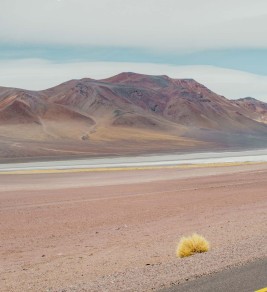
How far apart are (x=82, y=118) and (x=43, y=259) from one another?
6611 inches

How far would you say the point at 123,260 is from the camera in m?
12.3

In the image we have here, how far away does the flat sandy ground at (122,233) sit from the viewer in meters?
9.77

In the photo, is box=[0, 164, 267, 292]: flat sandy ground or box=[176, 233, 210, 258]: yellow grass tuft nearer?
box=[0, 164, 267, 292]: flat sandy ground

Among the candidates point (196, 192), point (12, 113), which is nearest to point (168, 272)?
point (196, 192)

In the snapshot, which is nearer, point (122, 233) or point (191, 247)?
point (191, 247)

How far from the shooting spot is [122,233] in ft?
55.4

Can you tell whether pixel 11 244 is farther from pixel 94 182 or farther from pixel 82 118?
pixel 82 118

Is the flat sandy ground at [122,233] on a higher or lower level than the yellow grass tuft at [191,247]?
lower

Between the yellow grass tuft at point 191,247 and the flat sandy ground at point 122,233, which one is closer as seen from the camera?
the flat sandy ground at point 122,233

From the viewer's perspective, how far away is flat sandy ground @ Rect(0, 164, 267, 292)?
9766 mm

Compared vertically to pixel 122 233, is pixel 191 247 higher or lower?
higher

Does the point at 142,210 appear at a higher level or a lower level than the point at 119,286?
lower

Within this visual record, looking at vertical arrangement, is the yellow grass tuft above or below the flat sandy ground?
above

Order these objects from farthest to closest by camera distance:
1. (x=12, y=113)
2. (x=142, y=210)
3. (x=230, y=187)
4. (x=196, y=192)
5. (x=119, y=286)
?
(x=12, y=113)
(x=230, y=187)
(x=196, y=192)
(x=142, y=210)
(x=119, y=286)
